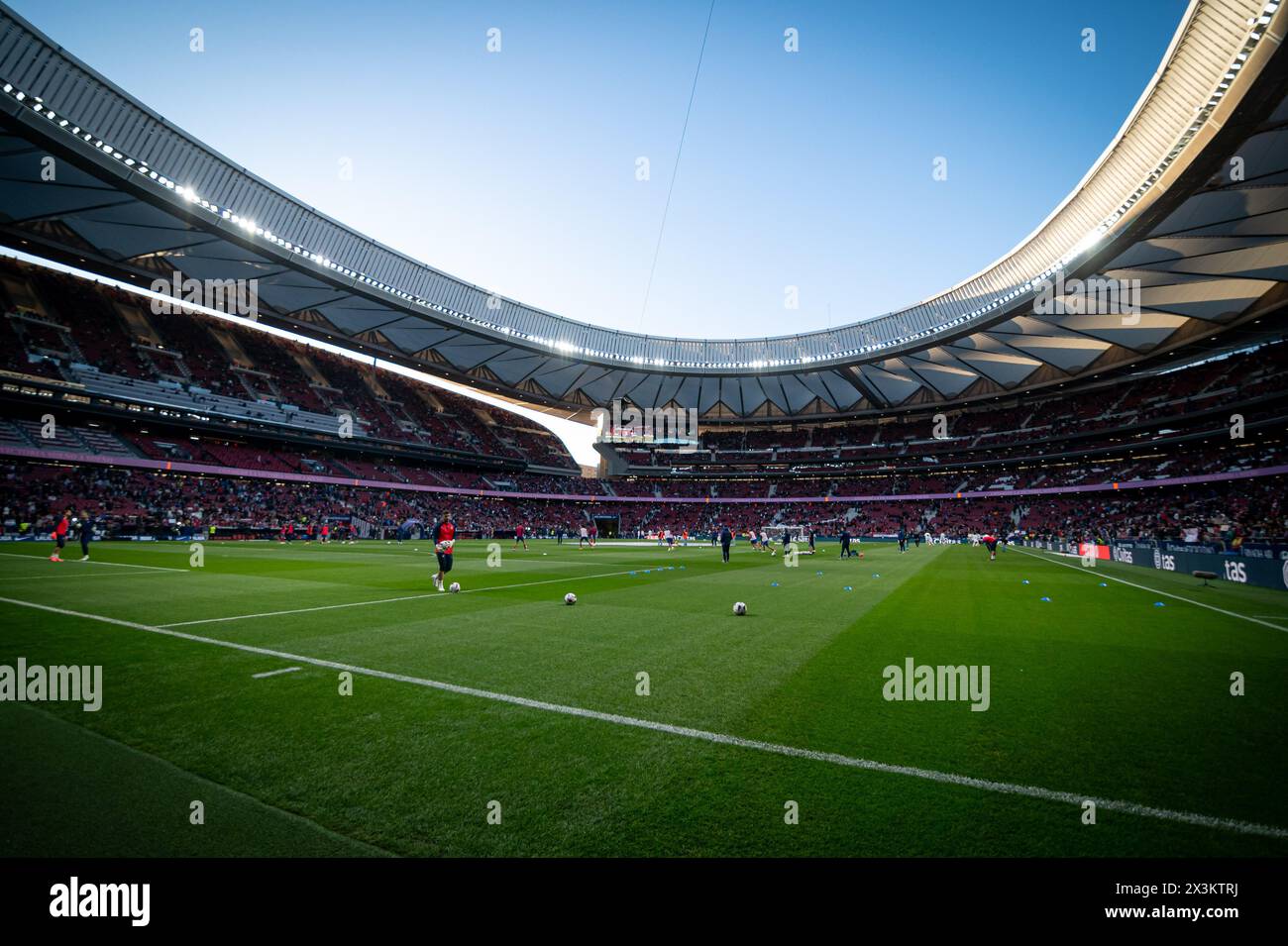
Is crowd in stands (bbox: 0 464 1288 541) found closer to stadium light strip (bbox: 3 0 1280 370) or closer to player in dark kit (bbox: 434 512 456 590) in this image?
stadium light strip (bbox: 3 0 1280 370)

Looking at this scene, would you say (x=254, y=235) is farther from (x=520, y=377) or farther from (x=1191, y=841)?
(x=1191, y=841)

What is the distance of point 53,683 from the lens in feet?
18.2

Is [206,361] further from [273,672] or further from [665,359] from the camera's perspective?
[273,672]

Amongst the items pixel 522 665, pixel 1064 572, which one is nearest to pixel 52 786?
pixel 522 665

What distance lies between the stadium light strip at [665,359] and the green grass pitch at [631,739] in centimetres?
2224

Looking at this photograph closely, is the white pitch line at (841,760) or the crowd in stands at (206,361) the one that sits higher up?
the crowd in stands at (206,361)

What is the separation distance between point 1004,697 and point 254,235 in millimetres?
45562

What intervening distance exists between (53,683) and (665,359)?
68.1m

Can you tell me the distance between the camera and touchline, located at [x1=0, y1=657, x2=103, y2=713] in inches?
203

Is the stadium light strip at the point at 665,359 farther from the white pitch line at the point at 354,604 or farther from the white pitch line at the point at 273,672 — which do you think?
the white pitch line at the point at 273,672

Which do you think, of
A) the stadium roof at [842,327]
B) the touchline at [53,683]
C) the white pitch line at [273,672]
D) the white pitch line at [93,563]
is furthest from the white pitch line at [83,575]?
the stadium roof at [842,327]

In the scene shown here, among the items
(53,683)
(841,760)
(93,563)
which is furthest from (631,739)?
(93,563)

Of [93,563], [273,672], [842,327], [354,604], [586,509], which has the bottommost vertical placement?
[586,509]

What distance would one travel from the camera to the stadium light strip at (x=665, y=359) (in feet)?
67.7
